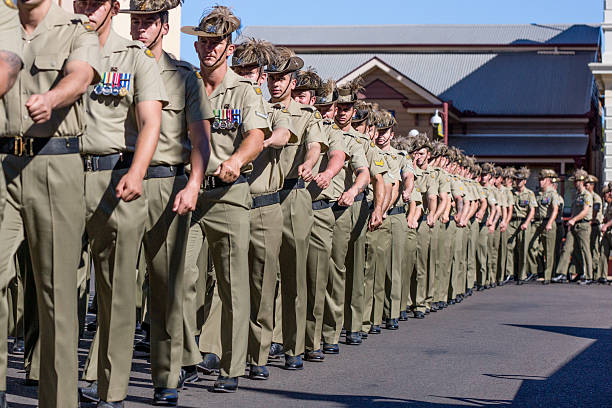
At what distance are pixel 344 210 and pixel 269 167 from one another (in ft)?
7.77

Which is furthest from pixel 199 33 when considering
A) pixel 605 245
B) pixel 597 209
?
pixel 597 209

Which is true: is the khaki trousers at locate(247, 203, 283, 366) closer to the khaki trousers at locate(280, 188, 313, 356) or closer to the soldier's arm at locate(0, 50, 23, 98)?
the khaki trousers at locate(280, 188, 313, 356)

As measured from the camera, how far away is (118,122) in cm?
692

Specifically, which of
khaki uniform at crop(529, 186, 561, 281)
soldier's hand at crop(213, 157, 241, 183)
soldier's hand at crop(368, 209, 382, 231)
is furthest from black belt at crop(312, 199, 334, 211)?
khaki uniform at crop(529, 186, 561, 281)

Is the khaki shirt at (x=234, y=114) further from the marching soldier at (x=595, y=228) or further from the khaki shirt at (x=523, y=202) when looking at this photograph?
the marching soldier at (x=595, y=228)

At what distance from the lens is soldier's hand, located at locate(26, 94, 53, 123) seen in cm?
552

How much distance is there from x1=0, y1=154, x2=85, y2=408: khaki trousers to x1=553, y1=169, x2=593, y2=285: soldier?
20.8m

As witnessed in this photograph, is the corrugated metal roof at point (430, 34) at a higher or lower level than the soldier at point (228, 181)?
higher

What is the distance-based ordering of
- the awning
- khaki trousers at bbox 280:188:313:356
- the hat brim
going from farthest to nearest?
the awning
khaki trousers at bbox 280:188:313:356
the hat brim

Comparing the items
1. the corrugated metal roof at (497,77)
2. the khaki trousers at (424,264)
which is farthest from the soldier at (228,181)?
the corrugated metal roof at (497,77)

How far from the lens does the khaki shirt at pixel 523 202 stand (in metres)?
26.3

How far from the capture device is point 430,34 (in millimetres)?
51688

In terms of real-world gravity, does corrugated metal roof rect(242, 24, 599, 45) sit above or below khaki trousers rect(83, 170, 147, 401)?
above

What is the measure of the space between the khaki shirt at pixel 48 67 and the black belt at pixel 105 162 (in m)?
0.70
